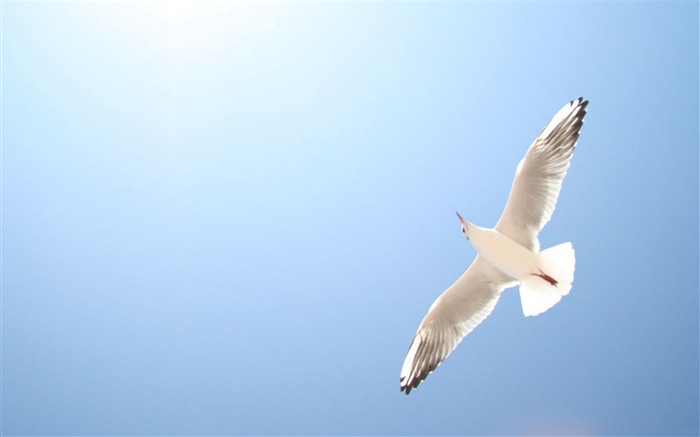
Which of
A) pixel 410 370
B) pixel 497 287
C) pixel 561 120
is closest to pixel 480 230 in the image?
pixel 497 287

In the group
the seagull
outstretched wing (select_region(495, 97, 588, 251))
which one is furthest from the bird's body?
outstretched wing (select_region(495, 97, 588, 251))

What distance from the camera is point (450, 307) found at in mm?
3461

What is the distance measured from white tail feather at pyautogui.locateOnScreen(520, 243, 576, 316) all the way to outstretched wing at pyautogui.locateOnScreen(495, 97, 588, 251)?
26 cm

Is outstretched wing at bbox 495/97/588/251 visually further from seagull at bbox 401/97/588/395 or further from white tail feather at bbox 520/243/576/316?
white tail feather at bbox 520/243/576/316

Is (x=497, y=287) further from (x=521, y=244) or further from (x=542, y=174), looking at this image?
(x=542, y=174)

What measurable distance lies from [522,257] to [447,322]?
2.14 ft

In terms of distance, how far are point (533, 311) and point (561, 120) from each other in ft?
3.17

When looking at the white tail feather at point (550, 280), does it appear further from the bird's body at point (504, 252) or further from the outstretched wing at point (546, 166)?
the outstretched wing at point (546, 166)

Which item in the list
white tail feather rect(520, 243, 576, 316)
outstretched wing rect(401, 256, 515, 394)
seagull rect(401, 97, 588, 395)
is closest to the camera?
white tail feather rect(520, 243, 576, 316)

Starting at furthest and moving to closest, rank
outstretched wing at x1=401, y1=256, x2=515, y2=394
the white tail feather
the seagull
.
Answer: outstretched wing at x1=401, y1=256, x2=515, y2=394 → the seagull → the white tail feather

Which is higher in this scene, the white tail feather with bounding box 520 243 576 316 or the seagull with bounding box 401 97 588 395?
the seagull with bounding box 401 97 588 395

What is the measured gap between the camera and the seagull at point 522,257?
9.93ft

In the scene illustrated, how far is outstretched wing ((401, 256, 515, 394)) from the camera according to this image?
3422 millimetres

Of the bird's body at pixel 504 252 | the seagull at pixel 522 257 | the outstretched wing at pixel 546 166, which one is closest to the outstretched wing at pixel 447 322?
the seagull at pixel 522 257
